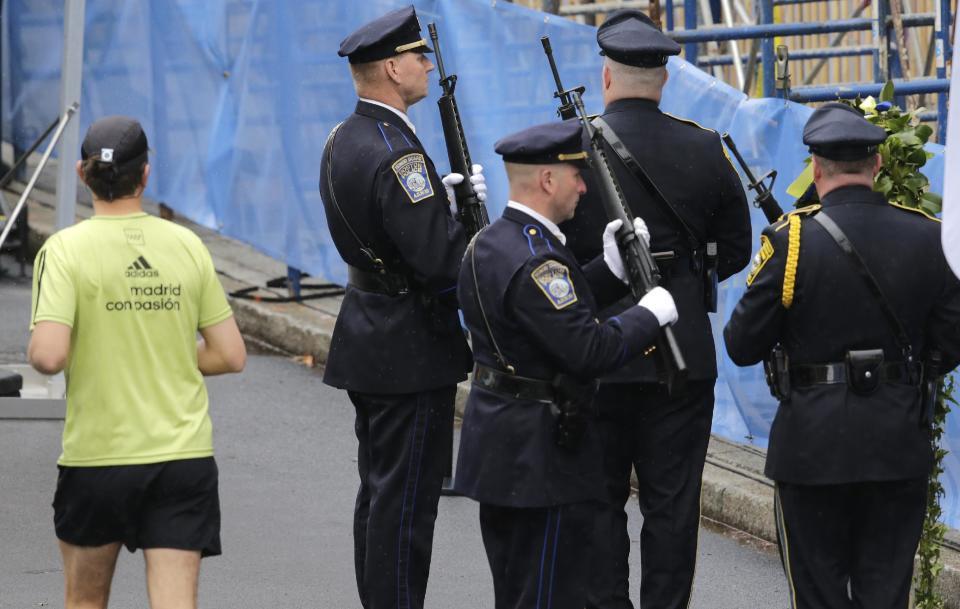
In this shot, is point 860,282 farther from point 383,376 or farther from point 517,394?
point 383,376

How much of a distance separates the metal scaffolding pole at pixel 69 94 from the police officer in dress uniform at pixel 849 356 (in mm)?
4852

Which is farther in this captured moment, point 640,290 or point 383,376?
point 383,376

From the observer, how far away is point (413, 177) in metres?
5.32

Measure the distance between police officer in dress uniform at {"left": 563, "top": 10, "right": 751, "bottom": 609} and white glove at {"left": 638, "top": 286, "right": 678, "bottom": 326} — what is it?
0.55 metres

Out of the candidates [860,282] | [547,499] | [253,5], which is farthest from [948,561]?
[253,5]

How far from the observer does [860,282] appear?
15.3ft

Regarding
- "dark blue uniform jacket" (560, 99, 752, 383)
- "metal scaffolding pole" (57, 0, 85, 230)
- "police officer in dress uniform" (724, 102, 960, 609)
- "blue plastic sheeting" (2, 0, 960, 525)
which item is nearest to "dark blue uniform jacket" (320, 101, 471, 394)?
"dark blue uniform jacket" (560, 99, 752, 383)

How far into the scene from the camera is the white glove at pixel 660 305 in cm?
458

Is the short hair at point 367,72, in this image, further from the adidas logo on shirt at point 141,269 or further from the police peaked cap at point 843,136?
the police peaked cap at point 843,136

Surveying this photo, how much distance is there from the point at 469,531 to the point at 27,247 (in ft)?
19.6

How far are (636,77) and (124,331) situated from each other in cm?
182

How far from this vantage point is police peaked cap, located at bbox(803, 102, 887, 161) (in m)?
4.69

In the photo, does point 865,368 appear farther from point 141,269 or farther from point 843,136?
point 141,269

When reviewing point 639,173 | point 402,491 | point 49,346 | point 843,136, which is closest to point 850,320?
point 843,136
